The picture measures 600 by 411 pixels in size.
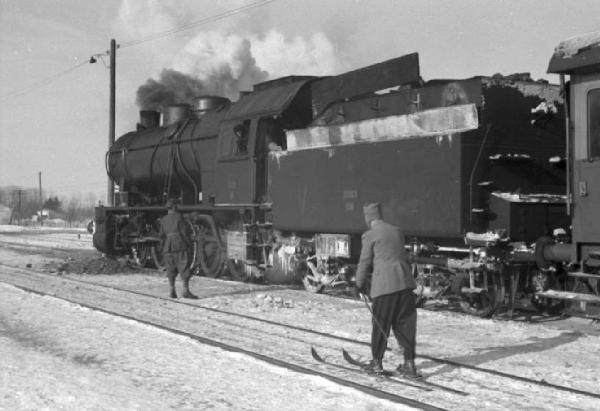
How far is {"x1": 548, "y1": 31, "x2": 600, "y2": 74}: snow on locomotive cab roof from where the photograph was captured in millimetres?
7091

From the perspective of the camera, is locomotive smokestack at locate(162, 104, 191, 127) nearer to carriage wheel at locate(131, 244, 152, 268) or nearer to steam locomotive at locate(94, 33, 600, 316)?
carriage wheel at locate(131, 244, 152, 268)

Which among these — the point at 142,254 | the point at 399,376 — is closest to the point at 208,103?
the point at 142,254

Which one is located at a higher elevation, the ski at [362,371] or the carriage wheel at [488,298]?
the carriage wheel at [488,298]

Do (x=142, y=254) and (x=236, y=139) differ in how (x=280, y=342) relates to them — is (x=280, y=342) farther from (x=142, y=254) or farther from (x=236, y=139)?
(x=142, y=254)

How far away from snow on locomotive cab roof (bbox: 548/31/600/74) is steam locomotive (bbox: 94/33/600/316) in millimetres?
20

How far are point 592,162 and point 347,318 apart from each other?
11.8 feet

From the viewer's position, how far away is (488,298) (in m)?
9.01

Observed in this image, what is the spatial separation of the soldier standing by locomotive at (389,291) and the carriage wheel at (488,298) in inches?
129

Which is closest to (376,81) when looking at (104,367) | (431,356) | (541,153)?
(541,153)

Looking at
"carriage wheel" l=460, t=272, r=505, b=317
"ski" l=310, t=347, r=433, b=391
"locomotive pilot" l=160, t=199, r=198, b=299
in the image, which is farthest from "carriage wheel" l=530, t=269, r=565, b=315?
"locomotive pilot" l=160, t=199, r=198, b=299

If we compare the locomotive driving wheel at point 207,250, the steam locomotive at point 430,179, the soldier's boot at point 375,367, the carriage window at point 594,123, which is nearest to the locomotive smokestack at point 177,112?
the steam locomotive at point 430,179

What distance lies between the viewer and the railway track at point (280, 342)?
17.0 feet

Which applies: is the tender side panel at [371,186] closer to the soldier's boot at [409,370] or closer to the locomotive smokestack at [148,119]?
the soldier's boot at [409,370]

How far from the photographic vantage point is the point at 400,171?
930cm
